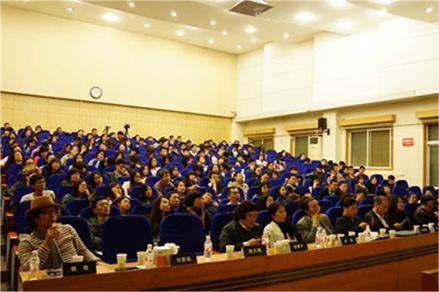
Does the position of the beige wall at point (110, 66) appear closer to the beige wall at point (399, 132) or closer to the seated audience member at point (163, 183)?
the beige wall at point (399, 132)

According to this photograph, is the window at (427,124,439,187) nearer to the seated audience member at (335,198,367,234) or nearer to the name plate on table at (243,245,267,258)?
the seated audience member at (335,198,367,234)

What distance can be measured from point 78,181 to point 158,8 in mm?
6467

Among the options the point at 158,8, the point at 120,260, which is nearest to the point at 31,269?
the point at 120,260

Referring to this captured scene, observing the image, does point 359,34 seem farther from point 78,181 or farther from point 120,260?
point 120,260

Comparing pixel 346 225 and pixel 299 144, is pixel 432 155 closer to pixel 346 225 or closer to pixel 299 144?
pixel 299 144

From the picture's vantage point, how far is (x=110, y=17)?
43.9 ft

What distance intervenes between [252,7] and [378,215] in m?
5.94

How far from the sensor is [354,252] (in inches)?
134

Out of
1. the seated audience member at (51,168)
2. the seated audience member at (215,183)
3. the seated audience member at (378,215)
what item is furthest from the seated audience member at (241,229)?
the seated audience member at (215,183)

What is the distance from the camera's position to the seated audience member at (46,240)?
2828 mm

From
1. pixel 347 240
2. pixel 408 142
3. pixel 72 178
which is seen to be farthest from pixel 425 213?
pixel 408 142

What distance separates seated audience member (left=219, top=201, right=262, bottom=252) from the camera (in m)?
3.68

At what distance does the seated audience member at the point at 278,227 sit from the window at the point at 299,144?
10471 millimetres

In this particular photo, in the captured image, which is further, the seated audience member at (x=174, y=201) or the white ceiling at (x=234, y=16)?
the white ceiling at (x=234, y=16)
